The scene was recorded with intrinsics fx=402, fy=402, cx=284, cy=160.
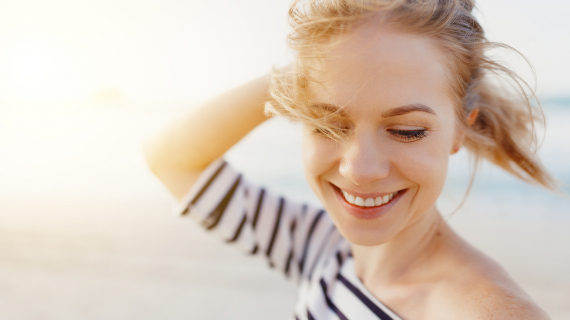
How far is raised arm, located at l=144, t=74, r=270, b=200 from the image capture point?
6.04ft

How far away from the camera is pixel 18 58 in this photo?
1262cm

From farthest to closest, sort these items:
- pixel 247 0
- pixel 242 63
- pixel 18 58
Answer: pixel 18 58, pixel 247 0, pixel 242 63

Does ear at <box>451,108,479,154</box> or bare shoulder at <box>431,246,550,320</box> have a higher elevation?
ear at <box>451,108,479,154</box>

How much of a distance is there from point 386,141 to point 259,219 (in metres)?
0.90

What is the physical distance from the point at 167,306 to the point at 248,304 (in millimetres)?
773

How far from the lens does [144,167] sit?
8.33 metres

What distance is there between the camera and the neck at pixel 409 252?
158 cm

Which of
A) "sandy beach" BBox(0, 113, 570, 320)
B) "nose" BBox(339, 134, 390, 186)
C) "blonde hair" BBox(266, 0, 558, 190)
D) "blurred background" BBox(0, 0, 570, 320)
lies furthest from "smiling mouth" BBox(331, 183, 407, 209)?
"sandy beach" BBox(0, 113, 570, 320)

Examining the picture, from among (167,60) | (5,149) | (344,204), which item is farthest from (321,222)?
(167,60)

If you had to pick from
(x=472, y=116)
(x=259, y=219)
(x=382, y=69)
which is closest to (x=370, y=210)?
(x=382, y=69)

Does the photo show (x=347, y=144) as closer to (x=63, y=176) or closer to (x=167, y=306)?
(x=167, y=306)

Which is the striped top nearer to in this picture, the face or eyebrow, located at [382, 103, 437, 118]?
the face

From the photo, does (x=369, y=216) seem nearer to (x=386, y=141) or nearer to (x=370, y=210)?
(x=370, y=210)

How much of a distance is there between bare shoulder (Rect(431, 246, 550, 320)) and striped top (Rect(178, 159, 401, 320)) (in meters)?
0.48
